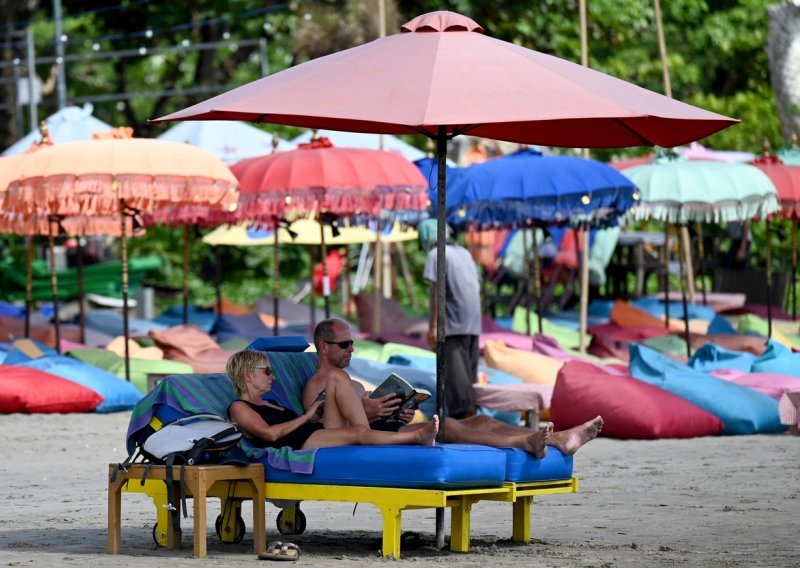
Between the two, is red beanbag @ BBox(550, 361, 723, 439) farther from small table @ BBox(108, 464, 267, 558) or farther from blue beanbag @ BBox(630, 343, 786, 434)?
small table @ BBox(108, 464, 267, 558)

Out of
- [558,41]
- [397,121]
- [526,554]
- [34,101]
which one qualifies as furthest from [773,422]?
[558,41]

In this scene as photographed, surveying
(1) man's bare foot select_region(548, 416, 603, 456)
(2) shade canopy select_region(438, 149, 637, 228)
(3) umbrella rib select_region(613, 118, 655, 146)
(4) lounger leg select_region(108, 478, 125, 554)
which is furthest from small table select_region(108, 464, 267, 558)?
(2) shade canopy select_region(438, 149, 637, 228)

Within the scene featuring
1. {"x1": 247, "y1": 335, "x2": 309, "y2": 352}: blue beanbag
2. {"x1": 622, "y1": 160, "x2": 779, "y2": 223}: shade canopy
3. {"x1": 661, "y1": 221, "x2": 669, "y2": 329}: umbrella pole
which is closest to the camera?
{"x1": 247, "y1": 335, "x2": 309, "y2": 352}: blue beanbag

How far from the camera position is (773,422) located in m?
13.1

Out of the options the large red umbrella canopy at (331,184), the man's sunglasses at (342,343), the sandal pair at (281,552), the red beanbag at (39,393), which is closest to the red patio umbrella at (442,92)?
the man's sunglasses at (342,343)

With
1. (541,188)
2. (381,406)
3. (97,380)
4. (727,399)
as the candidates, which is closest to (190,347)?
(97,380)

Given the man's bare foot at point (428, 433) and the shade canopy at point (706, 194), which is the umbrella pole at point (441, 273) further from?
the shade canopy at point (706, 194)

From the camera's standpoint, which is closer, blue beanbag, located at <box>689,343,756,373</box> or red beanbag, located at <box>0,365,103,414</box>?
red beanbag, located at <box>0,365,103,414</box>

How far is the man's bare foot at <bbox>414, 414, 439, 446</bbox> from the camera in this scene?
7.14 meters

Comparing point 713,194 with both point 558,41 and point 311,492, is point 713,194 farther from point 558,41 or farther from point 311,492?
point 558,41

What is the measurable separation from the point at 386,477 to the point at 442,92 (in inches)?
65.0

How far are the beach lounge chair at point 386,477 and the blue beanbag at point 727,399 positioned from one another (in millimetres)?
5622

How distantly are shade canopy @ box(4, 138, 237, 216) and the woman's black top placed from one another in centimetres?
611

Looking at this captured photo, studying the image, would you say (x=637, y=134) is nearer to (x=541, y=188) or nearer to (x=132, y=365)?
(x=541, y=188)
